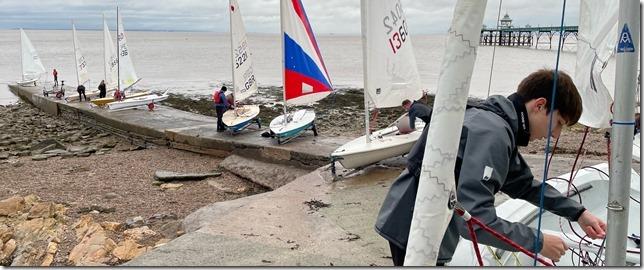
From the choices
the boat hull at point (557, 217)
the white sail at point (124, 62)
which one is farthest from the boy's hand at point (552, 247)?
the white sail at point (124, 62)

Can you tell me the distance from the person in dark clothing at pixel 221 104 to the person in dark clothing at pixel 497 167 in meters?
10.1

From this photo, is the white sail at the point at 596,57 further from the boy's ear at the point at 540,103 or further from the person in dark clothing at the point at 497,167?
the boy's ear at the point at 540,103

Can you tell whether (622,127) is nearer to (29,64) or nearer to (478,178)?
(478,178)

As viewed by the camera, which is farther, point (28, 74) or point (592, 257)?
point (28, 74)

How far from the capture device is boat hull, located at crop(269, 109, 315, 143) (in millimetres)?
10109

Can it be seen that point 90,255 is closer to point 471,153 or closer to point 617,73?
point 471,153

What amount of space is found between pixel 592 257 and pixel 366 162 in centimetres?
493

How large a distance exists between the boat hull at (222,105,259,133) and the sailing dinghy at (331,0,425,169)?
399 cm

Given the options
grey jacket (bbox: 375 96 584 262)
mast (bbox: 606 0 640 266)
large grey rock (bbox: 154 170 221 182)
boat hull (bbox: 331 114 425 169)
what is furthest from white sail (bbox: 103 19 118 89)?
mast (bbox: 606 0 640 266)

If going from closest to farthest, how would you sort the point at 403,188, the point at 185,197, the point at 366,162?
the point at 403,188, the point at 366,162, the point at 185,197

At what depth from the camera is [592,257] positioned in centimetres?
305

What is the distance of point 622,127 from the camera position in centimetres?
169

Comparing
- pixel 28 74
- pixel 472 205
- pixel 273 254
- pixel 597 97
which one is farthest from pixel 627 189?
pixel 28 74

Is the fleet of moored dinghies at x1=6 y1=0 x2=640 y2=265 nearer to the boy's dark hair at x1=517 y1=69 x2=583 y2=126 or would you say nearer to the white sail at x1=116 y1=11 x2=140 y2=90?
the boy's dark hair at x1=517 y1=69 x2=583 y2=126
